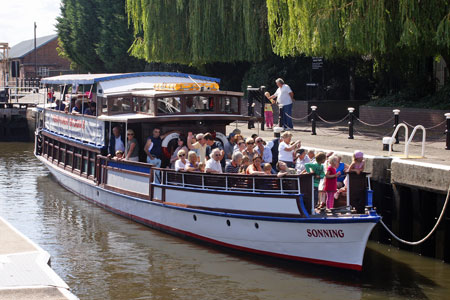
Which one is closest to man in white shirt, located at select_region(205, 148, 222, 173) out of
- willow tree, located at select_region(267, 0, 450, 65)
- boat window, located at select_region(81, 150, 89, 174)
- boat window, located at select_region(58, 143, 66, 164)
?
boat window, located at select_region(81, 150, 89, 174)

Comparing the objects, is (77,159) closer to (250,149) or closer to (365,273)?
(250,149)

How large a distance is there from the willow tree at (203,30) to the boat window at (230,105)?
1495 centimetres

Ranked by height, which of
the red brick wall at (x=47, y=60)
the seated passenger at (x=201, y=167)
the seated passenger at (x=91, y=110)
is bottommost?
the seated passenger at (x=201, y=167)

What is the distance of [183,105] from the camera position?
64.4 ft

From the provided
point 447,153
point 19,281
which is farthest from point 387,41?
point 19,281

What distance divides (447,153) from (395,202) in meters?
3.95

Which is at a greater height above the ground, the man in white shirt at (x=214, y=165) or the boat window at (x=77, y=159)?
the man in white shirt at (x=214, y=165)

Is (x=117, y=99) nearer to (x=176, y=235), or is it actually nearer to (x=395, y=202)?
(x=176, y=235)

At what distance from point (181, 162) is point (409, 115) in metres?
12.9

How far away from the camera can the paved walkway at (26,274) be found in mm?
10328

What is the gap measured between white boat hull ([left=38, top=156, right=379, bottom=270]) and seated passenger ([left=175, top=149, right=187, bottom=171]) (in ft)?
2.00

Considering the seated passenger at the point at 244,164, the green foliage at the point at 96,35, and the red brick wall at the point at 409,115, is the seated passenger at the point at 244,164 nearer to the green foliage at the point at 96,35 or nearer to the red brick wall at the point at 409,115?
the red brick wall at the point at 409,115

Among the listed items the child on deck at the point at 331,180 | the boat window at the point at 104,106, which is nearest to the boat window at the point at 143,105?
the boat window at the point at 104,106

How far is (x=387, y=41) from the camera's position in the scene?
969 inches
